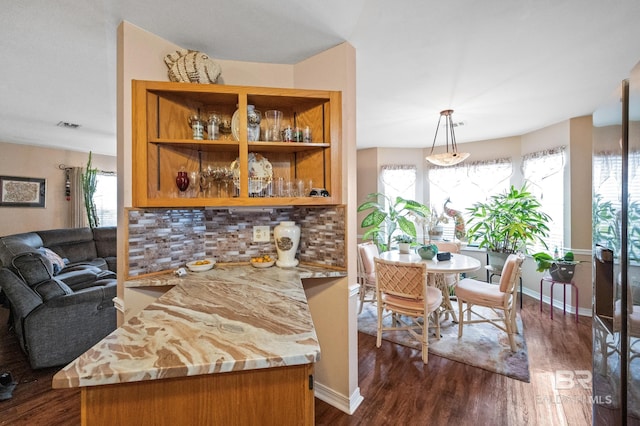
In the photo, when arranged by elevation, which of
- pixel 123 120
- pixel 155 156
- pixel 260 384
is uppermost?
pixel 123 120

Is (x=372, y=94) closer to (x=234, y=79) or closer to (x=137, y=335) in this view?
(x=234, y=79)

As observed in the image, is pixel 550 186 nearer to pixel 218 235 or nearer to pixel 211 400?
pixel 218 235

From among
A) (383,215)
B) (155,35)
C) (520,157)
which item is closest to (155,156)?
(155,35)

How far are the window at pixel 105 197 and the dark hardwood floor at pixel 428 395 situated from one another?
3.35 m

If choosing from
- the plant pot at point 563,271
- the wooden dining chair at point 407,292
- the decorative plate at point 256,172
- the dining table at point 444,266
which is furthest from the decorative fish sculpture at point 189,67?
the plant pot at point 563,271

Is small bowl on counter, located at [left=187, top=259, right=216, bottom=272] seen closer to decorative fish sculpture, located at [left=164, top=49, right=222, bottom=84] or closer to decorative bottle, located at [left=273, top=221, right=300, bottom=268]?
decorative bottle, located at [left=273, top=221, right=300, bottom=268]

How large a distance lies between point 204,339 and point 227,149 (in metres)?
1.24

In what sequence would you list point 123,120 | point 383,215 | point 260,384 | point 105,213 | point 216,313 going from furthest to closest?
point 105,213 < point 383,215 < point 123,120 < point 216,313 < point 260,384

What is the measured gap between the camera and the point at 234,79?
187 cm

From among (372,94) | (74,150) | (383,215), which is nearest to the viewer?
(372,94)

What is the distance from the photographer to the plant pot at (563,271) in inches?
117

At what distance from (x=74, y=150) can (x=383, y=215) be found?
18.7 feet

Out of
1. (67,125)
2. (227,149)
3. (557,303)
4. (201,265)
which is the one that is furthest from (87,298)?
(557,303)

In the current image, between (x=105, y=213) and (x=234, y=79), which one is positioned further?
(x=105, y=213)
